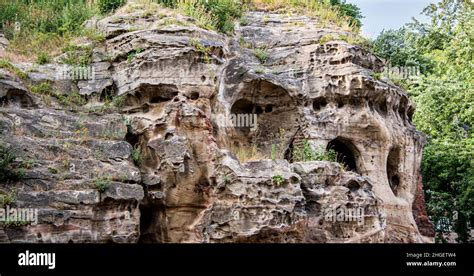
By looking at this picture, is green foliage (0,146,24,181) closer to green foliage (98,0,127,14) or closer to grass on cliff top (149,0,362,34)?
grass on cliff top (149,0,362,34)

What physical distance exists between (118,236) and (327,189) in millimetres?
5339

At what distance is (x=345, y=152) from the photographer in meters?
18.3

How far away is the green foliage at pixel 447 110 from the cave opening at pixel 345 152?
696 centimetres

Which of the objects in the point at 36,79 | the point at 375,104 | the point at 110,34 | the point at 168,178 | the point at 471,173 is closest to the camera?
the point at 168,178

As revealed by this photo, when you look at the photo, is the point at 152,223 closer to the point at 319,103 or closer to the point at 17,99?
the point at 17,99

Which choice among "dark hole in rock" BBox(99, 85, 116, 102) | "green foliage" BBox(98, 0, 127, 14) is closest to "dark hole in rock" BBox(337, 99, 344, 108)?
"dark hole in rock" BBox(99, 85, 116, 102)

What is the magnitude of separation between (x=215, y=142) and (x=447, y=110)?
14.2 metres

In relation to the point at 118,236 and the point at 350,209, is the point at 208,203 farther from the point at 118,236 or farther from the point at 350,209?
the point at 350,209

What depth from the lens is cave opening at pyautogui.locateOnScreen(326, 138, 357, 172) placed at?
700 inches

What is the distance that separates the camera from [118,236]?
12.1 meters

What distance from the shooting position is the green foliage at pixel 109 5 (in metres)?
18.6

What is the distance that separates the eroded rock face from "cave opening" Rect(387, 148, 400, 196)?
5 centimetres

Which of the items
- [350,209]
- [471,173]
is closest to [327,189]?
[350,209]

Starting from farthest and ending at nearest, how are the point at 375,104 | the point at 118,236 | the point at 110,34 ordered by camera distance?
the point at 375,104 < the point at 110,34 < the point at 118,236
